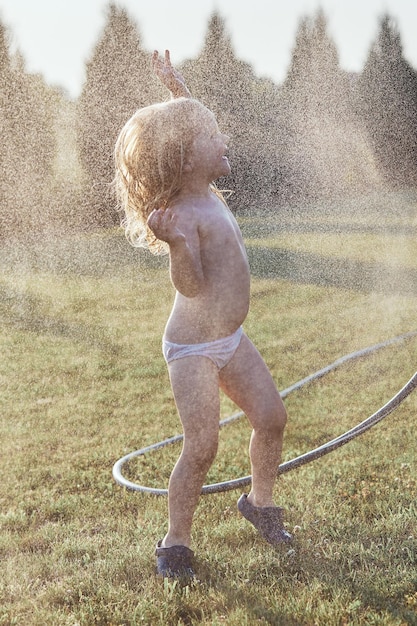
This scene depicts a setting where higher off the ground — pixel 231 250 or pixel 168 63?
pixel 168 63

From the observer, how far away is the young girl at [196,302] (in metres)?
2.63

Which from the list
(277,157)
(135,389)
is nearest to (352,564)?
(135,389)

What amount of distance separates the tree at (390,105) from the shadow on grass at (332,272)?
263 inches

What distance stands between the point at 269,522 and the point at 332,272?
298 inches

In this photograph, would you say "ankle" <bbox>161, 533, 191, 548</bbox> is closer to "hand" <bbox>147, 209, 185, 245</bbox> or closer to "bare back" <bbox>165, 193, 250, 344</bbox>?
"bare back" <bbox>165, 193, 250, 344</bbox>

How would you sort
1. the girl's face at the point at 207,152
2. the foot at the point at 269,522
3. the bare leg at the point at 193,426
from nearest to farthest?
the bare leg at the point at 193,426 < the girl's face at the point at 207,152 < the foot at the point at 269,522

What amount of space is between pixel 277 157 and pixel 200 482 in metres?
15.1

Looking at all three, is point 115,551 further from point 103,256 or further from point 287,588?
point 103,256

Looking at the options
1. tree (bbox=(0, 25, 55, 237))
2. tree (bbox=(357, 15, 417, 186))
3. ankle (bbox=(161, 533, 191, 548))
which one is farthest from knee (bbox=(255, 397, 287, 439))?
tree (bbox=(357, 15, 417, 186))

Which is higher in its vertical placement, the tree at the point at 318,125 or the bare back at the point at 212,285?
the tree at the point at 318,125

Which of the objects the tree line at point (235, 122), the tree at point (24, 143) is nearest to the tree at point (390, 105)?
the tree line at point (235, 122)

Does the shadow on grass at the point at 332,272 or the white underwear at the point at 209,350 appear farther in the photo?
the shadow on grass at the point at 332,272

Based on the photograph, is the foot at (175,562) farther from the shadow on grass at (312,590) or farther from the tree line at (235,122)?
the tree line at (235,122)

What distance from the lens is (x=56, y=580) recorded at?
2.77 metres
